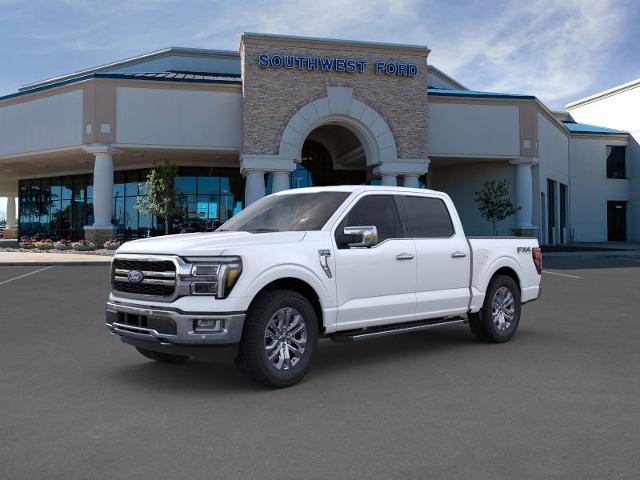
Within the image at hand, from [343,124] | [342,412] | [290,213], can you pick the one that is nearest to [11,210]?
[343,124]

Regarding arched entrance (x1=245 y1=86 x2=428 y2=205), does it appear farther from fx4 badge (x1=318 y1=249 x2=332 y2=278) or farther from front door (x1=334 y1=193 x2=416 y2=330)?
fx4 badge (x1=318 y1=249 x2=332 y2=278)

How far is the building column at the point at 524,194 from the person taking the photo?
34219mm

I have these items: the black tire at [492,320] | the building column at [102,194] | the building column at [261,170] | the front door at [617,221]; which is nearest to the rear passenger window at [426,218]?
the black tire at [492,320]

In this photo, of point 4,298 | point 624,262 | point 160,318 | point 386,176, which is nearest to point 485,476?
point 160,318

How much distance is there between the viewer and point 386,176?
103 feet

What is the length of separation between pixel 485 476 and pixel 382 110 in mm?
28415

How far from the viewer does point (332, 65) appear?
98.8 ft

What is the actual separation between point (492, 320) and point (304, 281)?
3223 mm

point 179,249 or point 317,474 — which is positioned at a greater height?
point 179,249

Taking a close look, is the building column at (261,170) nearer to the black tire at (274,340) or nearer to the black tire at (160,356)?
the black tire at (160,356)

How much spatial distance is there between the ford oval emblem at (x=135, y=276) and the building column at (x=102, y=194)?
26152 mm

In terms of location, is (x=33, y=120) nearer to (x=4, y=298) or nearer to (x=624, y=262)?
(x=4, y=298)

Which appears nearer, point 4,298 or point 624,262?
point 4,298

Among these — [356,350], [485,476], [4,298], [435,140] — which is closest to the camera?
[485,476]
